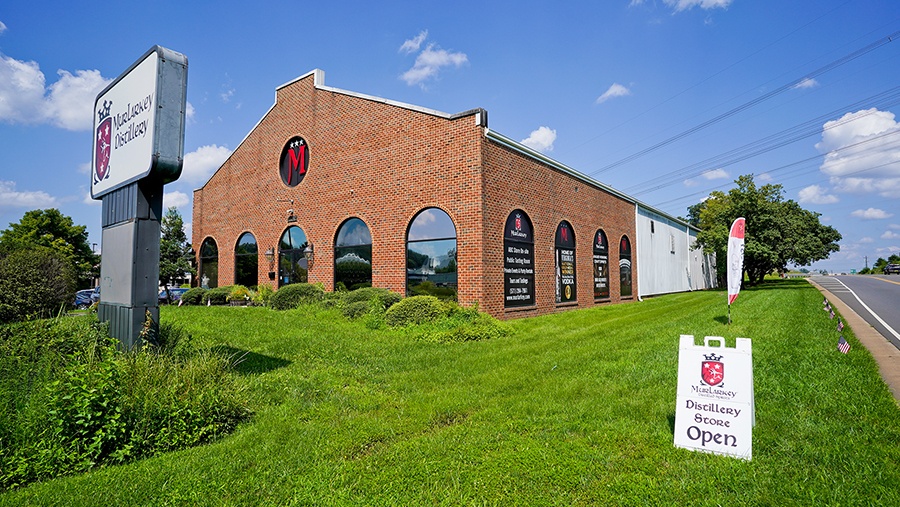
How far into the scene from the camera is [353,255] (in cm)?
1642

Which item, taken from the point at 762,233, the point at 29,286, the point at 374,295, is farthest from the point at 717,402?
the point at 762,233

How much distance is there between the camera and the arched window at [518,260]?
14.2m

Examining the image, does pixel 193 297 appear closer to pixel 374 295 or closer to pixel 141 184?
pixel 374 295

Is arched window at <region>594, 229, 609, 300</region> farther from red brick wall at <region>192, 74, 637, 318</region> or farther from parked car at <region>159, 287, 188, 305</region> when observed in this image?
parked car at <region>159, 287, 188, 305</region>

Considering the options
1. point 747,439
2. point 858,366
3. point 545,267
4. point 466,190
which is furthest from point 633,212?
point 747,439

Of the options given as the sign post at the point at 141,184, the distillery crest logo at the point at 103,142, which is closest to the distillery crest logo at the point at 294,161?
the distillery crest logo at the point at 103,142

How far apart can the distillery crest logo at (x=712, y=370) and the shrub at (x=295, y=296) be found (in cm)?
1280

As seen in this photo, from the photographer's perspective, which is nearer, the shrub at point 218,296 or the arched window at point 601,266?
the shrub at point 218,296

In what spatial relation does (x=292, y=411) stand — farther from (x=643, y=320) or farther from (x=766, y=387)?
(x=643, y=320)

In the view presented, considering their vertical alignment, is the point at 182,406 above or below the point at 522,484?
above

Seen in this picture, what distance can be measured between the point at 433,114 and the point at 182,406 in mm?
11434

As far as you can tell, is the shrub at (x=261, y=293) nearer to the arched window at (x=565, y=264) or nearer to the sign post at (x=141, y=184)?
the arched window at (x=565, y=264)

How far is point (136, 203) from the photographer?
624 cm

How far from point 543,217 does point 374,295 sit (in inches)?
258
